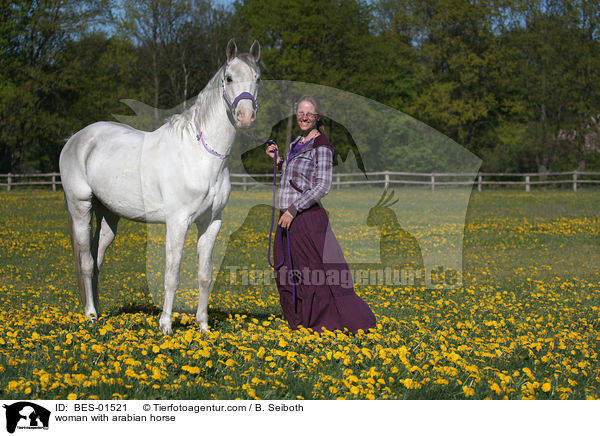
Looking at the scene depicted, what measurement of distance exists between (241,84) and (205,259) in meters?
1.98

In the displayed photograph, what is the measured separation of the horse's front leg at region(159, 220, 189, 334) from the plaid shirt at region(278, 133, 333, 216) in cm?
115

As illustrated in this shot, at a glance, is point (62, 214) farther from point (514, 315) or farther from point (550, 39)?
point (550, 39)

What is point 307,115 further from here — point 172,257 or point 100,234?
point 100,234

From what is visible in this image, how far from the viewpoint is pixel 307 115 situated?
619 centimetres

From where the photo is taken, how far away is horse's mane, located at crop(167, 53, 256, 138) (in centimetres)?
606

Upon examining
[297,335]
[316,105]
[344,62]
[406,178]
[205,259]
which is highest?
[344,62]

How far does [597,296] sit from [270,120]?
3142 centimetres

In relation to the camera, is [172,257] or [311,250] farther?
[311,250]

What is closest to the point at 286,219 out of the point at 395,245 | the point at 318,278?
the point at 318,278

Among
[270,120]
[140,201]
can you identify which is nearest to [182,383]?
[140,201]

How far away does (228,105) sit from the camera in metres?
5.93

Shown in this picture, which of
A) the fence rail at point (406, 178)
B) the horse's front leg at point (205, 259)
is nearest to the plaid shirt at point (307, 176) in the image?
the horse's front leg at point (205, 259)

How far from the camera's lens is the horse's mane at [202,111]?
239 inches
